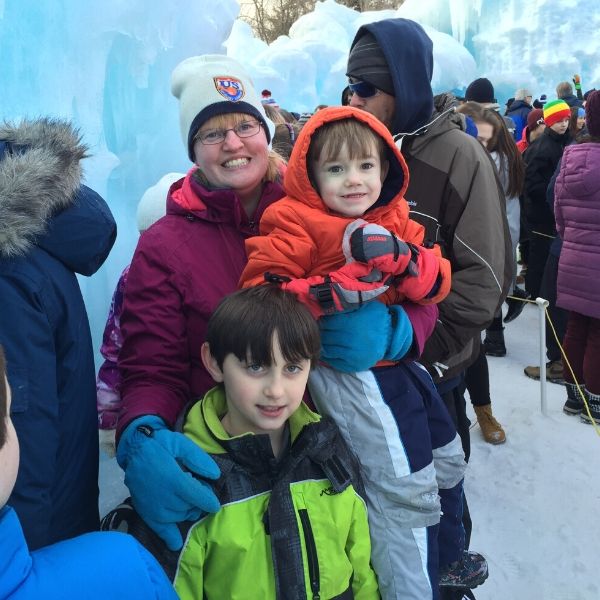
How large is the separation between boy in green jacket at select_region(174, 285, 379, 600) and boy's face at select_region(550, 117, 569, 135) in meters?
4.48

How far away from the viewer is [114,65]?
4.12 metres

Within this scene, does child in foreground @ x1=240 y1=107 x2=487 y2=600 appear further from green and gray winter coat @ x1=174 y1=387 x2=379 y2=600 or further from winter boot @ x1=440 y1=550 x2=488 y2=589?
winter boot @ x1=440 y1=550 x2=488 y2=589

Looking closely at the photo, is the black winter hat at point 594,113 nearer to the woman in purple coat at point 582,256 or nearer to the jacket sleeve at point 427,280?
the woman in purple coat at point 582,256

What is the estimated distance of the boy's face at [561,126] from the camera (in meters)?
5.14

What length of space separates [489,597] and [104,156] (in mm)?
2954

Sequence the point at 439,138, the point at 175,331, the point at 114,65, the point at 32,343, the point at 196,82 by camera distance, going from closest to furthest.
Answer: the point at 32,343, the point at 175,331, the point at 196,82, the point at 439,138, the point at 114,65

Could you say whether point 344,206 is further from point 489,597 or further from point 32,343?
point 489,597

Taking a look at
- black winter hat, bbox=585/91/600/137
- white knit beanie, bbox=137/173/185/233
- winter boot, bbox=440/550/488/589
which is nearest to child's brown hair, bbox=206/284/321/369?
winter boot, bbox=440/550/488/589

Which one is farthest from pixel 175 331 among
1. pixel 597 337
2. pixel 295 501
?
pixel 597 337

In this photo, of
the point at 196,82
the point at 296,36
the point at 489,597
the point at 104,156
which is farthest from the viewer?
the point at 296,36

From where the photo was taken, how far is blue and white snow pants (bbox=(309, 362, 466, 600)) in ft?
5.28

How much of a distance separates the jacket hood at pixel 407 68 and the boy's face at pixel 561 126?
3.57 metres

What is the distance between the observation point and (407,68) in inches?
79.4

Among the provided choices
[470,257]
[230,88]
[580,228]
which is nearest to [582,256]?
[580,228]
